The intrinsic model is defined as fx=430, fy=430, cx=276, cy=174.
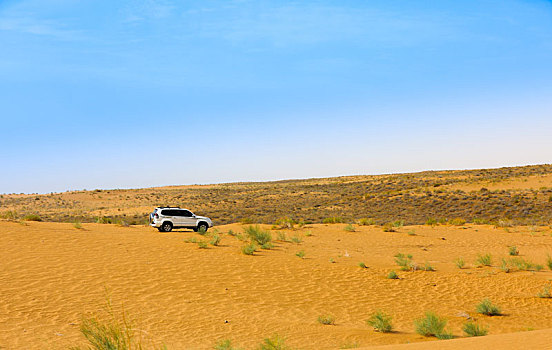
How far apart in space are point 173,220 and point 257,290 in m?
14.1

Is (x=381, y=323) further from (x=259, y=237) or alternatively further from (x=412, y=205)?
(x=412, y=205)

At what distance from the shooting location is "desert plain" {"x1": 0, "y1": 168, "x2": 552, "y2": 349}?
10320mm

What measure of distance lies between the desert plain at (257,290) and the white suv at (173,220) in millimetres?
1908

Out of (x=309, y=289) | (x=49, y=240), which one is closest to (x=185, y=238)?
(x=49, y=240)

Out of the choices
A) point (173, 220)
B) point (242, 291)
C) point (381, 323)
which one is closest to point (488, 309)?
point (381, 323)

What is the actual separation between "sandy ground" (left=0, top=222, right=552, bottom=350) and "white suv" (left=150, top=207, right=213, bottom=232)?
301 centimetres

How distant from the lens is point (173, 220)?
27734 millimetres

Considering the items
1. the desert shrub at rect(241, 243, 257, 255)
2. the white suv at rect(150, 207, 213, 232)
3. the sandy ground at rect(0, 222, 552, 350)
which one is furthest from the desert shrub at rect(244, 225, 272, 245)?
the white suv at rect(150, 207, 213, 232)

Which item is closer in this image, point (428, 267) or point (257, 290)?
point (257, 290)

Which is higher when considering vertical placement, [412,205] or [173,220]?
[173,220]

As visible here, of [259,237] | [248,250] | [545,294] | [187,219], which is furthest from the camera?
[187,219]

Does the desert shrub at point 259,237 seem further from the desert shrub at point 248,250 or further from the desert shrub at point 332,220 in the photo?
the desert shrub at point 332,220

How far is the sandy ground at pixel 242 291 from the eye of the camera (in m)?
10.4

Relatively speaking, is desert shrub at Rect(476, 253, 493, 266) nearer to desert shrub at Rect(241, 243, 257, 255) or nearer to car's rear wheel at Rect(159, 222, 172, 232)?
desert shrub at Rect(241, 243, 257, 255)
